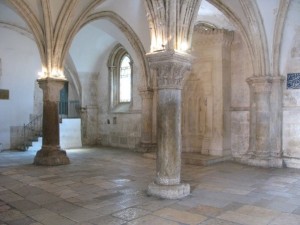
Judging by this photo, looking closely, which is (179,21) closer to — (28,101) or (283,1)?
(283,1)

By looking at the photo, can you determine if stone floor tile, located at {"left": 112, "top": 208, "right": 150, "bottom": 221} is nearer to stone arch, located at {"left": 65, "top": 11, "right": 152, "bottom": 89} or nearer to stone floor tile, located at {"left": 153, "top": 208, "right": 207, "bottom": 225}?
stone floor tile, located at {"left": 153, "top": 208, "right": 207, "bottom": 225}

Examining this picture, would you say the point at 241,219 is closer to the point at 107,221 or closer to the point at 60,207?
the point at 107,221

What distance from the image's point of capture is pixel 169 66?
4801 mm

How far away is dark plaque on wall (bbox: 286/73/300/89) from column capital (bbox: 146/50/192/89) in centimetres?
440

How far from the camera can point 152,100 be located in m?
11.0

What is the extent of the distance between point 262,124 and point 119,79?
704 cm

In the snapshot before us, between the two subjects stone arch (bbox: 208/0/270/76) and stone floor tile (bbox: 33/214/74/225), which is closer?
stone floor tile (bbox: 33/214/74/225)

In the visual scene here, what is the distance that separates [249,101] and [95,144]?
744 cm

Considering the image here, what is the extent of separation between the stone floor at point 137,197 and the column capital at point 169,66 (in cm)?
184

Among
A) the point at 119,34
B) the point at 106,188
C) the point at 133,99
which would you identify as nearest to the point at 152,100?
the point at 133,99

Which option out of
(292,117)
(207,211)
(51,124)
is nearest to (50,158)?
(51,124)

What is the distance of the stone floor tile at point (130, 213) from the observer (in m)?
3.87

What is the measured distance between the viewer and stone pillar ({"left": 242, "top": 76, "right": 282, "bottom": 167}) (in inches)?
318

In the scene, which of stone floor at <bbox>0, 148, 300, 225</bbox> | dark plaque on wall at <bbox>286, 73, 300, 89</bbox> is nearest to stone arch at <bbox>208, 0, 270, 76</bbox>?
dark plaque on wall at <bbox>286, 73, 300, 89</bbox>
